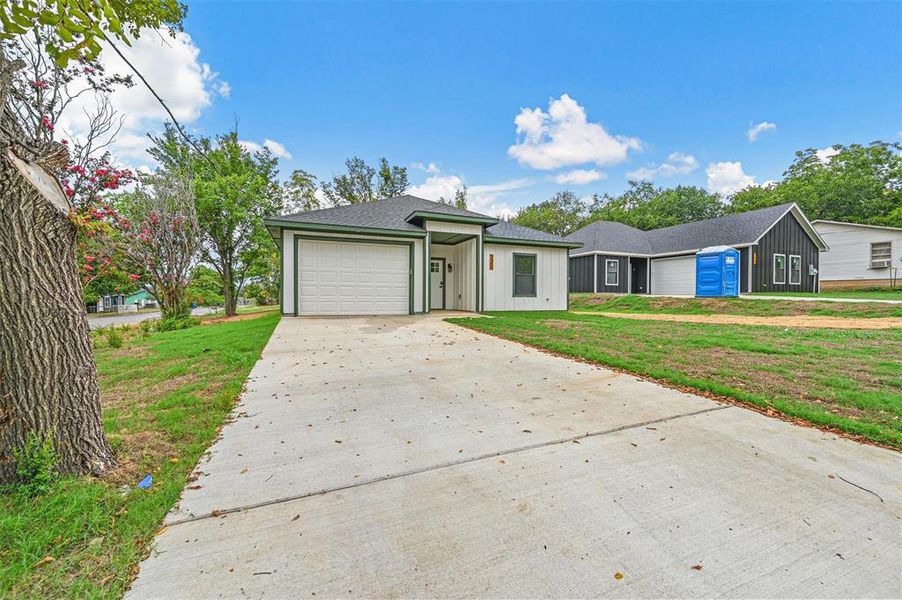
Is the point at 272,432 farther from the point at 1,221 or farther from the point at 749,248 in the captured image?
the point at 749,248

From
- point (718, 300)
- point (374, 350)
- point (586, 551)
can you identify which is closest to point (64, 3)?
point (586, 551)

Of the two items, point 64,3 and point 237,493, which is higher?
point 64,3

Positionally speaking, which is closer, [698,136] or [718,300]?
[718,300]

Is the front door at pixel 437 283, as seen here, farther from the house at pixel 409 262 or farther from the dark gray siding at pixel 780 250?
the dark gray siding at pixel 780 250

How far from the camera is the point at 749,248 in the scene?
663 inches

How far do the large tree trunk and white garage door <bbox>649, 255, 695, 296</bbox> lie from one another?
20889mm

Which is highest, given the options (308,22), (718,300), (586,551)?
(308,22)

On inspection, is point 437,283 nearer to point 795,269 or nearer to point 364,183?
point 795,269

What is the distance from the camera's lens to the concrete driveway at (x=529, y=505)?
1.36 meters

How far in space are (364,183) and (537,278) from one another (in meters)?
21.1

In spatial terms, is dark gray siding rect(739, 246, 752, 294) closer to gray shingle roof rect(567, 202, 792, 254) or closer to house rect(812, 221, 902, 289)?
gray shingle roof rect(567, 202, 792, 254)

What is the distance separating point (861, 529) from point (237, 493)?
9.86 ft

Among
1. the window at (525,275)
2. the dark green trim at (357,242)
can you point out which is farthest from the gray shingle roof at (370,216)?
the window at (525,275)

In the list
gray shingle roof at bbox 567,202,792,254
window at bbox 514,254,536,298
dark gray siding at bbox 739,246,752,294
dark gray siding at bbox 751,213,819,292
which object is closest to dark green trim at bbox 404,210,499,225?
window at bbox 514,254,536,298
